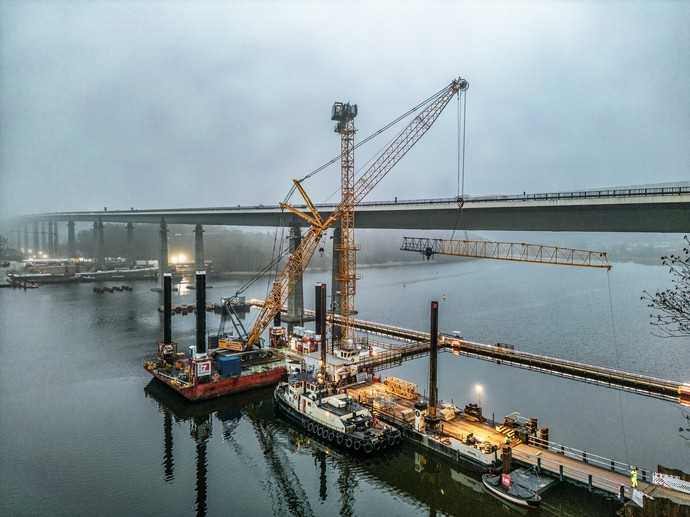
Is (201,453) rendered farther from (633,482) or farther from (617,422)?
(617,422)

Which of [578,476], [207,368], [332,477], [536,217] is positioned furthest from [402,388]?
[536,217]

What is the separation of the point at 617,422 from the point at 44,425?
44.4 metres

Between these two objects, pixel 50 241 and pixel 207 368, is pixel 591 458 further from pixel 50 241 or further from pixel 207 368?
pixel 50 241

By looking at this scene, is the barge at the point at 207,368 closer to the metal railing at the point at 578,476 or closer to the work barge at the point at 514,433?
the work barge at the point at 514,433

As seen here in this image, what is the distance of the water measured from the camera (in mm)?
24266

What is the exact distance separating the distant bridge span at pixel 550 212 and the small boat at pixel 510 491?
78.5 ft

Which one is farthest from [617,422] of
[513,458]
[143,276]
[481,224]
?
[143,276]

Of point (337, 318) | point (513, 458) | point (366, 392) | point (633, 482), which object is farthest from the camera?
point (337, 318)

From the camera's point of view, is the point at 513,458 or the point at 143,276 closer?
the point at 513,458

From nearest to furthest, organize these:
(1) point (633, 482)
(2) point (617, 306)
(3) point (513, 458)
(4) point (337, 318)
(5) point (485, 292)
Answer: (1) point (633, 482) < (3) point (513, 458) < (4) point (337, 318) < (2) point (617, 306) < (5) point (485, 292)

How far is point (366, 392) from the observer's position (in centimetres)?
3731

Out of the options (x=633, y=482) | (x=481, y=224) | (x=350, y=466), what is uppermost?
(x=481, y=224)

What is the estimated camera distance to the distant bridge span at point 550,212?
34.0 m

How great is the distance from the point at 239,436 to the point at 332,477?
29.4 ft
